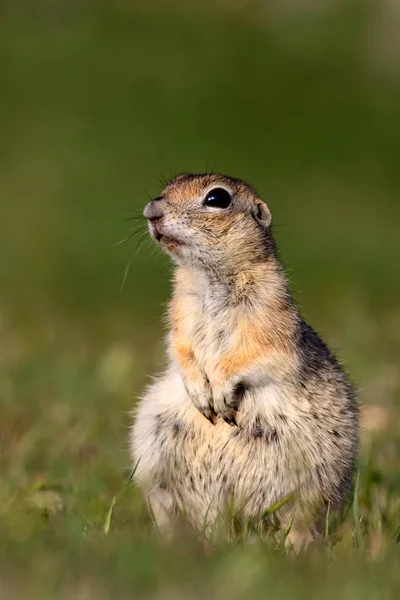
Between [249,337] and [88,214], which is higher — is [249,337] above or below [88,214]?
below

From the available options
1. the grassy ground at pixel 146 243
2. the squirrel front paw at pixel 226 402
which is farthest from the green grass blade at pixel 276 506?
the squirrel front paw at pixel 226 402

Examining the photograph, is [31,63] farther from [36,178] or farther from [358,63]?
[358,63]

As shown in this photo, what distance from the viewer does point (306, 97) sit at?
16906 mm

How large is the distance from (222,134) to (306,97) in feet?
5.75

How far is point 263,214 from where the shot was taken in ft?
17.2

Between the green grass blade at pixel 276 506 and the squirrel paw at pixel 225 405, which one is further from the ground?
the squirrel paw at pixel 225 405

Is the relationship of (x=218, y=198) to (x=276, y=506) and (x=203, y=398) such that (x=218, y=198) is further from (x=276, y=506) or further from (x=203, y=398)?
(x=276, y=506)

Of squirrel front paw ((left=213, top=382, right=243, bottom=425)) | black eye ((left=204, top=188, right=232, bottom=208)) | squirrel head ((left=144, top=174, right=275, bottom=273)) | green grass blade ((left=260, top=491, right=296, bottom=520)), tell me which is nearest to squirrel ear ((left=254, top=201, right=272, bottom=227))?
squirrel head ((left=144, top=174, right=275, bottom=273))

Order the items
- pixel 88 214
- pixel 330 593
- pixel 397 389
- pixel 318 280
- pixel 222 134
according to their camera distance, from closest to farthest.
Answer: pixel 330 593
pixel 397 389
pixel 318 280
pixel 88 214
pixel 222 134

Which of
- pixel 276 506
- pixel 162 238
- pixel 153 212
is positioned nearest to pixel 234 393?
pixel 276 506

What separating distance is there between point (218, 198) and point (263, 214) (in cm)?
31

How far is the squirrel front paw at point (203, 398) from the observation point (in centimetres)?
461

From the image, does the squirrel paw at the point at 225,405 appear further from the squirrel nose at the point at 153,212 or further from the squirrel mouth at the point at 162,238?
the squirrel nose at the point at 153,212

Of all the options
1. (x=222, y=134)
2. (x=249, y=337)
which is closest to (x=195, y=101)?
(x=222, y=134)
